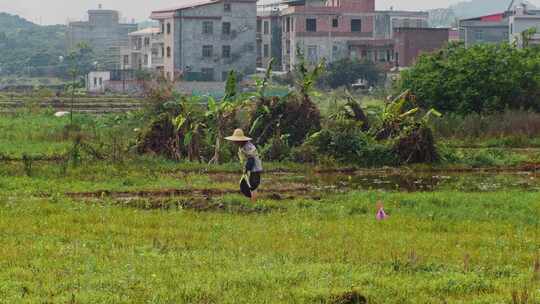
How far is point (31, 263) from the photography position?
39.8ft

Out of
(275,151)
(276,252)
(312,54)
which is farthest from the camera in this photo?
(312,54)

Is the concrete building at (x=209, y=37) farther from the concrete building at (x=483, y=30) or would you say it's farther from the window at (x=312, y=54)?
the concrete building at (x=483, y=30)

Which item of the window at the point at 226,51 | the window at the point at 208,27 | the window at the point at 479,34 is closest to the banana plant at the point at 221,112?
the window at the point at 208,27

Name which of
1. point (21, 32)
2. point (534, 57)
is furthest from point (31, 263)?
point (21, 32)

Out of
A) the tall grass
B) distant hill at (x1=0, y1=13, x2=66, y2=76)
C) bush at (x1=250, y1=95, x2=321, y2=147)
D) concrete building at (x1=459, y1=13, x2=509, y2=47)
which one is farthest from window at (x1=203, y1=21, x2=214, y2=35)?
bush at (x1=250, y1=95, x2=321, y2=147)

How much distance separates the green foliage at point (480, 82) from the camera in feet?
113

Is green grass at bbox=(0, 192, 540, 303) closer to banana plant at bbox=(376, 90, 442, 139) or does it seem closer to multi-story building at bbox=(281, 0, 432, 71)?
banana plant at bbox=(376, 90, 442, 139)

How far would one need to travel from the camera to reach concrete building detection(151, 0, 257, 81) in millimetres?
77188

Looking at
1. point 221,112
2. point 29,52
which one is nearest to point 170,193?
point 221,112

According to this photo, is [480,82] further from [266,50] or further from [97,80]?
[97,80]

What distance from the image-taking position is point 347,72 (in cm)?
7362

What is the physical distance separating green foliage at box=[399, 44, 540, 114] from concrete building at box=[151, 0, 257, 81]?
42.6 meters

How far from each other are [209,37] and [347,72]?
1115 centimetres

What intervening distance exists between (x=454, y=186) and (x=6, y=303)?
1384 cm
